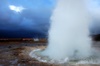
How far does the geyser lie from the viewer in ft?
69.6

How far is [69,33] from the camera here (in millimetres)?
22094

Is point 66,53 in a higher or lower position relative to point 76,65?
higher

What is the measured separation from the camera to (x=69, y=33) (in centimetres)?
2209

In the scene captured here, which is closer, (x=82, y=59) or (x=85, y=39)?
(x=82, y=59)

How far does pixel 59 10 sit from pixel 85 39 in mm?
4477

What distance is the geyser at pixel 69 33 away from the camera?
835 inches

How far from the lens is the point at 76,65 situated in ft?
54.4

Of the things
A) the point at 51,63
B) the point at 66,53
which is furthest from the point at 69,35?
the point at 51,63

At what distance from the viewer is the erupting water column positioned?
A: 21.2 m

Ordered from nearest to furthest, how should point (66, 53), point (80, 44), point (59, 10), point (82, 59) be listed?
point (82, 59)
point (66, 53)
point (80, 44)
point (59, 10)

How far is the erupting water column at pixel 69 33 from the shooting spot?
69.6ft

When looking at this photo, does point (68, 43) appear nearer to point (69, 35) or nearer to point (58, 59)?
point (69, 35)

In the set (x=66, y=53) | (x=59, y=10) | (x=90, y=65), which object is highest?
(x=59, y=10)

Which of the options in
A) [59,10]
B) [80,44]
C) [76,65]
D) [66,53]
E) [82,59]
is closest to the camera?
[76,65]
